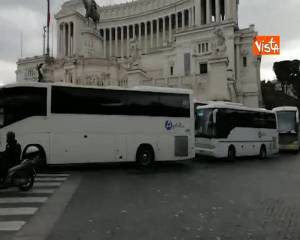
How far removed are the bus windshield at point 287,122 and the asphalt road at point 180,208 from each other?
1405 centimetres

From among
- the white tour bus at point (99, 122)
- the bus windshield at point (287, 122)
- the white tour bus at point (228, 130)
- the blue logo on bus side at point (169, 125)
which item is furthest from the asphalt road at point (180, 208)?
the bus windshield at point (287, 122)

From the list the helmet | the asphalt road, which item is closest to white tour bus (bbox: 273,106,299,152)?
the asphalt road

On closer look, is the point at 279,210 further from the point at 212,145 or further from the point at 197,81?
the point at 197,81

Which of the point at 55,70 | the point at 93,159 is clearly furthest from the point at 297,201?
the point at 55,70

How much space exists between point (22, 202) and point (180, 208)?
12.4ft

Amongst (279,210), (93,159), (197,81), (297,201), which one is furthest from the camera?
(197,81)

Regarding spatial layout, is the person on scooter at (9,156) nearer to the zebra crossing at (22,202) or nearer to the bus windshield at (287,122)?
the zebra crossing at (22,202)

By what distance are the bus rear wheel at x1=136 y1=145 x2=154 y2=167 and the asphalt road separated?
164 centimetres

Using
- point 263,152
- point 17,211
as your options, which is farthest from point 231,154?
point 17,211

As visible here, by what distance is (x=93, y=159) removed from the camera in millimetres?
12867

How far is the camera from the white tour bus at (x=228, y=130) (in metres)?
16.8

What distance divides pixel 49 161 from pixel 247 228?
8575 millimetres

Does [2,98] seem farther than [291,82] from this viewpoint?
No

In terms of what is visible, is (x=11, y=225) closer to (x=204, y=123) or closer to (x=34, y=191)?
(x=34, y=191)
